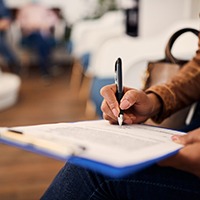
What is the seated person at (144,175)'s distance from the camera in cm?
58

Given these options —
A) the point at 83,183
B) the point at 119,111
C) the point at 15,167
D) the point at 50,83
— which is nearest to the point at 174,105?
the point at 119,111

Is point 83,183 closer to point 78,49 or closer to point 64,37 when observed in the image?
point 78,49

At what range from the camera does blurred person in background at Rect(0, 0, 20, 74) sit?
4.02 meters

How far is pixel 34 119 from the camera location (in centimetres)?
273

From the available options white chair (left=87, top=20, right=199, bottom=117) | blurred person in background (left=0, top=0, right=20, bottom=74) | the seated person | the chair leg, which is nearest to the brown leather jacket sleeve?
the seated person

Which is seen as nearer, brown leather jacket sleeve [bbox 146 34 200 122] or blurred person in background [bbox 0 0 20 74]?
brown leather jacket sleeve [bbox 146 34 200 122]

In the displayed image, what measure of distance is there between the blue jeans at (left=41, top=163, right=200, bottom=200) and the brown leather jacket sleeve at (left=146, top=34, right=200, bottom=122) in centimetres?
25

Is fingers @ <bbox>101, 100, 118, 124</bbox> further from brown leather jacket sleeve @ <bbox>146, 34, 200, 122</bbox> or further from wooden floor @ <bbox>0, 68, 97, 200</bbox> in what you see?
wooden floor @ <bbox>0, 68, 97, 200</bbox>

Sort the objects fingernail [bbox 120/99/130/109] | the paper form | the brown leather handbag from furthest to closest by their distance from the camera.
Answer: the brown leather handbag, fingernail [bbox 120/99/130/109], the paper form

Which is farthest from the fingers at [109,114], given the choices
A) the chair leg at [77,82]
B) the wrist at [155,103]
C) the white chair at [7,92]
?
the chair leg at [77,82]

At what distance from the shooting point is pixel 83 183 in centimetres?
66

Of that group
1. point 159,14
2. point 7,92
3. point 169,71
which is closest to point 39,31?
point 7,92

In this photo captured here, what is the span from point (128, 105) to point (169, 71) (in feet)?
1.23

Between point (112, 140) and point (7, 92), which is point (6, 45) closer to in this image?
point (7, 92)
